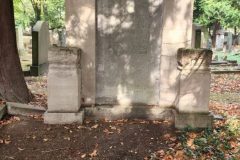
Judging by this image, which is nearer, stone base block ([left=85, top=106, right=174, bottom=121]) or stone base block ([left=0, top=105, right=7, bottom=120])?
stone base block ([left=0, top=105, right=7, bottom=120])

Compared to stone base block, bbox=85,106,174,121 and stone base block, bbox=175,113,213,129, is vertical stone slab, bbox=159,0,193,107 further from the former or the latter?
stone base block, bbox=175,113,213,129

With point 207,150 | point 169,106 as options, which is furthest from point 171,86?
point 207,150

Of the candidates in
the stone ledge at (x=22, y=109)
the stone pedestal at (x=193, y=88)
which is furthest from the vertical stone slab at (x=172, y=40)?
the stone ledge at (x=22, y=109)

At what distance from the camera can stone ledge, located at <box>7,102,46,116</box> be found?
666 centimetres

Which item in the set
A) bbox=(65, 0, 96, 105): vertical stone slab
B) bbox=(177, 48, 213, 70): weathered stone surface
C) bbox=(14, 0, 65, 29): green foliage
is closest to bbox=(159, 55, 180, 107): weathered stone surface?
bbox=(177, 48, 213, 70): weathered stone surface

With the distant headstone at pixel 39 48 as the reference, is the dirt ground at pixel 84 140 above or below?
below

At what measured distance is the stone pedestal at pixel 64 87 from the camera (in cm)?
592

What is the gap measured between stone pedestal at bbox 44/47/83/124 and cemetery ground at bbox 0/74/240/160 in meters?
0.19

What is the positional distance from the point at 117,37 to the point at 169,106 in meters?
1.68

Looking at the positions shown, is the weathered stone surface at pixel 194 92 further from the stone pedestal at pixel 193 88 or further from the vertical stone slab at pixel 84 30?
the vertical stone slab at pixel 84 30

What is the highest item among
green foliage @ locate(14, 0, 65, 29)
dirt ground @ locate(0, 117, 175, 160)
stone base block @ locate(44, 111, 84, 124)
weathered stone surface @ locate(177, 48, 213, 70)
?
green foliage @ locate(14, 0, 65, 29)

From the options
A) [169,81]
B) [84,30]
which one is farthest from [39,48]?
[169,81]

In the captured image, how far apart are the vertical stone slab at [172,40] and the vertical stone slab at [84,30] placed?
133 centimetres

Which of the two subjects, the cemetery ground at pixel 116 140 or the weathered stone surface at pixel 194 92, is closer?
the cemetery ground at pixel 116 140
